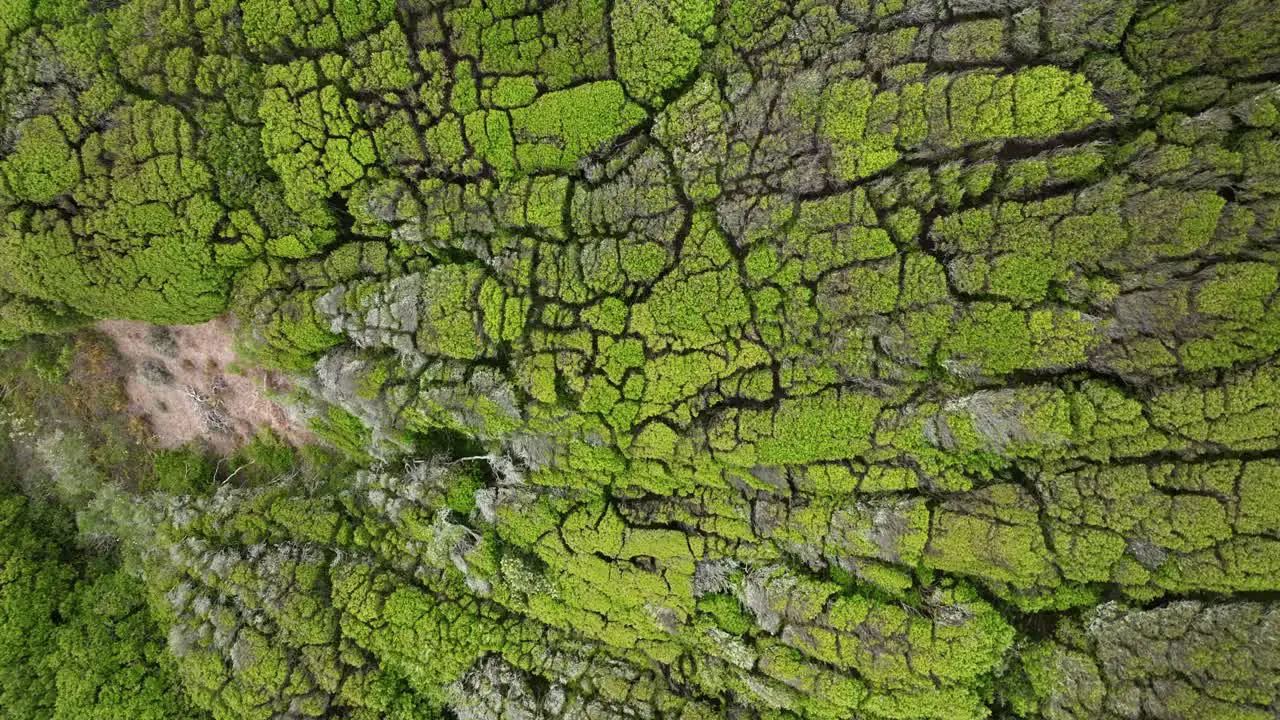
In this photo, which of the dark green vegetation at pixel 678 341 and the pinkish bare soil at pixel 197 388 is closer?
the dark green vegetation at pixel 678 341

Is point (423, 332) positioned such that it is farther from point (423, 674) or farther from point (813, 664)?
point (813, 664)

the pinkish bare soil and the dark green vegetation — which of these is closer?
the dark green vegetation

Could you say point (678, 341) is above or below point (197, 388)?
above

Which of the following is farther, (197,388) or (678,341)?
(197,388)

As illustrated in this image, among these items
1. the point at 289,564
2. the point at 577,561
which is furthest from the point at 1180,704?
the point at 289,564
